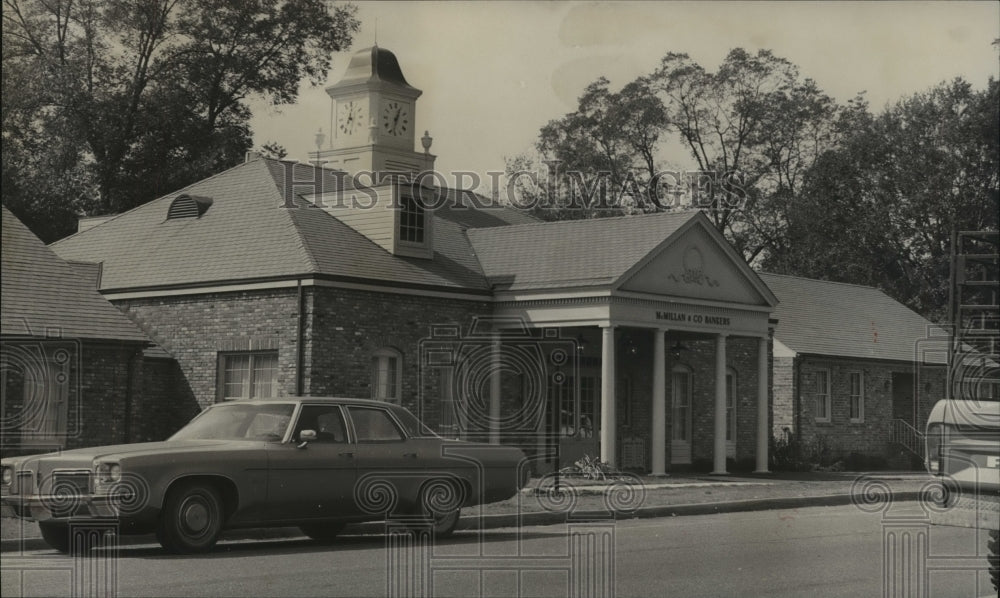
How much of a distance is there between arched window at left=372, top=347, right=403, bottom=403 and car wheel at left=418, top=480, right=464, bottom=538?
Result: 434 inches

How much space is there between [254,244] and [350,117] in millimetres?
13770

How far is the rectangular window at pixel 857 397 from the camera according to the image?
131 ft

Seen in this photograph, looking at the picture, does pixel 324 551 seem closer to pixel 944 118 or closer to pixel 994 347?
pixel 994 347

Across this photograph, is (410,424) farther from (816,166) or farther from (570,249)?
(816,166)

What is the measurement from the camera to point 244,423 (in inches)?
607

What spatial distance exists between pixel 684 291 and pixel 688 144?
27.5 meters

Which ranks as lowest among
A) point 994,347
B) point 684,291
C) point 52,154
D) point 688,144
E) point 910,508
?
point 910,508

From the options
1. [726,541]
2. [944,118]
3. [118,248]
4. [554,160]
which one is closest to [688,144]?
[554,160]

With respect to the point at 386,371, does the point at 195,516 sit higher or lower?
lower

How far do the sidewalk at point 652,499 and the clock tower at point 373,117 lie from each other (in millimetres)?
14169

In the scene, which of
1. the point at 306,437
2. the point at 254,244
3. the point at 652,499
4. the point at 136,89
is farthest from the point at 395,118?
the point at 306,437

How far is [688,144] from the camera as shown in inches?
2250

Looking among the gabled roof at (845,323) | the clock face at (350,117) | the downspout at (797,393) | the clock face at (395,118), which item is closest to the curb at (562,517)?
the downspout at (797,393)

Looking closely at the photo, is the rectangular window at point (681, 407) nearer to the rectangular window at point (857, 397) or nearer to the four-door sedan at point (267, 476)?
the rectangular window at point (857, 397)
